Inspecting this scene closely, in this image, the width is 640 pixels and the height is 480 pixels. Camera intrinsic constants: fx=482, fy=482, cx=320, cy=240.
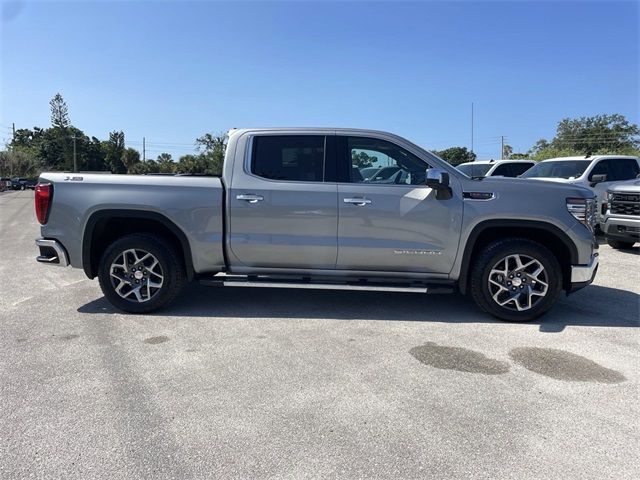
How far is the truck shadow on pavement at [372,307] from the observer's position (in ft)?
17.3

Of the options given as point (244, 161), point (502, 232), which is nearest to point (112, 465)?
point (244, 161)

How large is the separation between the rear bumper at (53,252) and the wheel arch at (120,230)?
21cm

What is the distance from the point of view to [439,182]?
474cm

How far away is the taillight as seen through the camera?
16.9 ft

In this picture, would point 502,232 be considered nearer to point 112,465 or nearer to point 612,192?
point 112,465

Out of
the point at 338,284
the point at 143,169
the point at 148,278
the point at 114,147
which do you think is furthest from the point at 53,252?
the point at 114,147

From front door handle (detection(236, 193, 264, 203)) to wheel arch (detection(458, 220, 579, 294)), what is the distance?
88.0 inches

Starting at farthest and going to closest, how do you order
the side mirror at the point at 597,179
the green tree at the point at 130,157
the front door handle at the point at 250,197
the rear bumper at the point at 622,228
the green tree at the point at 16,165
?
the green tree at the point at 130,157
the green tree at the point at 16,165
the side mirror at the point at 597,179
the rear bumper at the point at 622,228
the front door handle at the point at 250,197

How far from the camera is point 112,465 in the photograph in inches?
102

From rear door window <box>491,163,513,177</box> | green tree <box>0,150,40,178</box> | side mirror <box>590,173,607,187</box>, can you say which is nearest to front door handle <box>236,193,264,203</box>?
side mirror <box>590,173,607,187</box>

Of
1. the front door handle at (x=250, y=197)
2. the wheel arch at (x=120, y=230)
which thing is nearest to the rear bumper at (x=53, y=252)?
the wheel arch at (x=120, y=230)

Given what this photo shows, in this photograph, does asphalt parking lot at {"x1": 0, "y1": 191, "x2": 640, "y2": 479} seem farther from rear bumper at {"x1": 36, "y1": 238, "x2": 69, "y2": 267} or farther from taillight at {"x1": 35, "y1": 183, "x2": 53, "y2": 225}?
taillight at {"x1": 35, "y1": 183, "x2": 53, "y2": 225}

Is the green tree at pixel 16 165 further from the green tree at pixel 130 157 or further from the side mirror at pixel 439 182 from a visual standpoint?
the side mirror at pixel 439 182

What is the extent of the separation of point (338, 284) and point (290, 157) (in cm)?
→ 148
